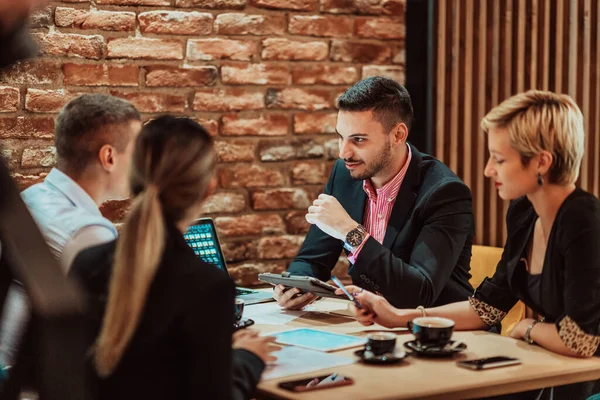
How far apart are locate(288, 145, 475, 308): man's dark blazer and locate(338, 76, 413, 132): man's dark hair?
141 mm

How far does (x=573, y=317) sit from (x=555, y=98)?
21.8 inches

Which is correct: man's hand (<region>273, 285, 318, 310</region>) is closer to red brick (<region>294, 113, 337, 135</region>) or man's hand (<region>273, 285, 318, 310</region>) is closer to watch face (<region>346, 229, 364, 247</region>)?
watch face (<region>346, 229, 364, 247</region>)

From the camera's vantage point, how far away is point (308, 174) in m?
3.84

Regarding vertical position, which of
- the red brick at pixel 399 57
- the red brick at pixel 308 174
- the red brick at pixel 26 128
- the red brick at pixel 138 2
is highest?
the red brick at pixel 138 2

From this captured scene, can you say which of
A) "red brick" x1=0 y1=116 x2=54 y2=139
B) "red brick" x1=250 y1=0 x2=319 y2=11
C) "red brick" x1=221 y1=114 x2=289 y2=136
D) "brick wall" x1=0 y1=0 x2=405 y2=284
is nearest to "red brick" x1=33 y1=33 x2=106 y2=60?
"brick wall" x1=0 y1=0 x2=405 y2=284

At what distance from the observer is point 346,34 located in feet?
12.7

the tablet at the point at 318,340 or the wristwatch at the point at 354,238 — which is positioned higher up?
the wristwatch at the point at 354,238

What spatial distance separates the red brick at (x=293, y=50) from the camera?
3.70 metres

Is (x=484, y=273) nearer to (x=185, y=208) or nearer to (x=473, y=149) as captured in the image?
(x=473, y=149)

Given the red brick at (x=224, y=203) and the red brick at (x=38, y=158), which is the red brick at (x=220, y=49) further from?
the red brick at (x=38, y=158)

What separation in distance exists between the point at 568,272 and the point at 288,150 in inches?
73.9

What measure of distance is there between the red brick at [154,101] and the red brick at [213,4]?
382 mm

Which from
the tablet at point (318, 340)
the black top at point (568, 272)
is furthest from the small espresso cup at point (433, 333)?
the black top at point (568, 272)

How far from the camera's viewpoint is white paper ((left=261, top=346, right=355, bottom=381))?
1.91m
